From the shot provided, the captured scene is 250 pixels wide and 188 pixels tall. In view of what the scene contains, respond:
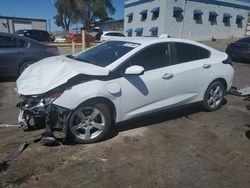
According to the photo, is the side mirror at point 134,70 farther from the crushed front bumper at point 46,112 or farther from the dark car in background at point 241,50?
the dark car in background at point 241,50

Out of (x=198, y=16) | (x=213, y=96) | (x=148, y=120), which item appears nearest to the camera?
(x=148, y=120)

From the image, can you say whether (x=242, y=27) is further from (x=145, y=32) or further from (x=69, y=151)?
(x=69, y=151)

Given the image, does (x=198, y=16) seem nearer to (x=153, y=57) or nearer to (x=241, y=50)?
(x=241, y=50)

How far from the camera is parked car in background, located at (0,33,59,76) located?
8336 millimetres

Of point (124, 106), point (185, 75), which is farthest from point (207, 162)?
point (185, 75)

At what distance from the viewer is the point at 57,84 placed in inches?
159

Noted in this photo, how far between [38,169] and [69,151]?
1.94 feet

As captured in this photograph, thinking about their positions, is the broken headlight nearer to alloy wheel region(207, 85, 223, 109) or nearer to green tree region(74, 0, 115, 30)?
alloy wheel region(207, 85, 223, 109)

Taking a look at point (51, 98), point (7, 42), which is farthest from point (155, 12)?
point (51, 98)

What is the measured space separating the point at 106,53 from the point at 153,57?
0.86m

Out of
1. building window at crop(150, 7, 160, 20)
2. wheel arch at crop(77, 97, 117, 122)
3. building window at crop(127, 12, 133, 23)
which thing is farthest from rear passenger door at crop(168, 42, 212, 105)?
building window at crop(127, 12, 133, 23)

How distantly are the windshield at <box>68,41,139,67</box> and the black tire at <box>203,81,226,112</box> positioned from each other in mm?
2090

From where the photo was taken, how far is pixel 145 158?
4012 millimetres

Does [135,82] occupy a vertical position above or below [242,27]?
below
